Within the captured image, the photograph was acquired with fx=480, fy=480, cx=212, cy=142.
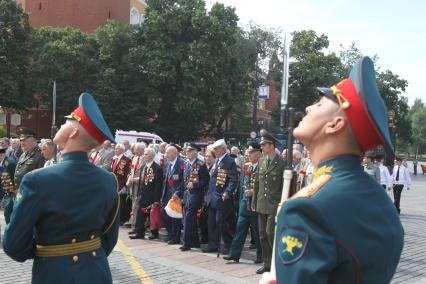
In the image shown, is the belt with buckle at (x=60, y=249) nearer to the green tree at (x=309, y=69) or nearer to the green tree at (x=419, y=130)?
the green tree at (x=309, y=69)

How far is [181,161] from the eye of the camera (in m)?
10.4

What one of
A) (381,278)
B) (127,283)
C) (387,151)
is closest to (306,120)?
(387,151)

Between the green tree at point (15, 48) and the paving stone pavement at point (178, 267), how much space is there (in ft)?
101

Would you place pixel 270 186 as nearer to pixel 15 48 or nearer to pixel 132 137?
pixel 132 137

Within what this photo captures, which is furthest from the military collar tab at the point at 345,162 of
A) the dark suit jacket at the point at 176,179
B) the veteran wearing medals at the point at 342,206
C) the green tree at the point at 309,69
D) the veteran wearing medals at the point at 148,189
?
the green tree at the point at 309,69

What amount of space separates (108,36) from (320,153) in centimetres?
3924

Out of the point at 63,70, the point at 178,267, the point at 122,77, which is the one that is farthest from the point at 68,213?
the point at 122,77

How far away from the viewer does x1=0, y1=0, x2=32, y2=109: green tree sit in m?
37.2

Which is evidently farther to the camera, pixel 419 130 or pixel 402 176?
pixel 419 130

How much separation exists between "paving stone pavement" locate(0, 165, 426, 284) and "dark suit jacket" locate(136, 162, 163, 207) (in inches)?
36.6

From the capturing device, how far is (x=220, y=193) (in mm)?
9156

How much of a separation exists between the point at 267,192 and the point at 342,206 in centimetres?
604

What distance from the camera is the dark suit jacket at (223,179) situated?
908 cm

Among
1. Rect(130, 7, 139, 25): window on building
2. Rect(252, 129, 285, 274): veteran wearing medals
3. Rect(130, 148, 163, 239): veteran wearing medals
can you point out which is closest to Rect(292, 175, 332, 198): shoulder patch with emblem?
Rect(252, 129, 285, 274): veteran wearing medals
